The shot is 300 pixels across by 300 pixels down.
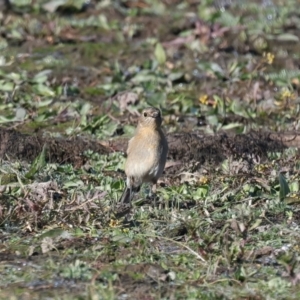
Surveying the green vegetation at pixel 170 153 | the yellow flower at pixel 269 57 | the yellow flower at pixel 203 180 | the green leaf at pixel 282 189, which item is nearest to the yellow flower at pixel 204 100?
the green vegetation at pixel 170 153

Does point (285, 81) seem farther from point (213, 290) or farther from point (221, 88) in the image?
point (213, 290)

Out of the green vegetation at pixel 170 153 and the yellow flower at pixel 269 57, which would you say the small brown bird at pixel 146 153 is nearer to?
the green vegetation at pixel 170 153

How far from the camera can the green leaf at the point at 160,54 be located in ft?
39.1

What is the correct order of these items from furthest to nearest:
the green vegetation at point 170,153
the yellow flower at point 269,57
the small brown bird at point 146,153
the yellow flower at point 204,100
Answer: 1. the yellow flower at point 269,57
2. the yellow flower at point 204,100
3. the small brown bird at point 146,153
4. the green vegetation at point 170,153

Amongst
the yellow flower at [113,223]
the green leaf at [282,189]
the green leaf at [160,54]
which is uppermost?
the yellow flower at [113,223]

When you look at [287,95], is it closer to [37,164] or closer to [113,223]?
[37,164]

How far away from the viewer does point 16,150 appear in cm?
870

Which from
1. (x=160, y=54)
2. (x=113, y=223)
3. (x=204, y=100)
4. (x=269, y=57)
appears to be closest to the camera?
(x=113, y=223)

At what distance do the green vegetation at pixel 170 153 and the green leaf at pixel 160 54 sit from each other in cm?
4

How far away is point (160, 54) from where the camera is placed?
11.9 m

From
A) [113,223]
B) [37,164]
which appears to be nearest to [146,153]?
[37,164]

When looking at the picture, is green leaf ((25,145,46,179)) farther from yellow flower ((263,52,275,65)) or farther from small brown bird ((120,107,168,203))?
yellow flower ((263,52,275,65))

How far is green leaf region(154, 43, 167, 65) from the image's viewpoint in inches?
469

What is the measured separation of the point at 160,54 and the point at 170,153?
3203 millimetres
